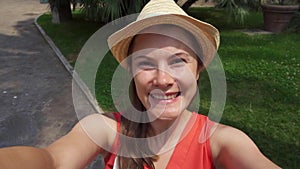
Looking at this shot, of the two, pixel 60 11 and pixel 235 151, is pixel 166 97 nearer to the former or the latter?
pixel 235 151

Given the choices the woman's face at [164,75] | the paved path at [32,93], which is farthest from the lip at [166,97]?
the paved path at [32,93]

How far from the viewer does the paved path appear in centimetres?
411

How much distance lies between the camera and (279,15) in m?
8.55

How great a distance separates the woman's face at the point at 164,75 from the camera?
4.53ft

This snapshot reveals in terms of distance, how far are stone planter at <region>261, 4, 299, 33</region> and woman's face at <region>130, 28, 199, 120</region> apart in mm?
7863

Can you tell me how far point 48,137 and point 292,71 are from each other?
3817 mm

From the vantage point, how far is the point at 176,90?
54.4 inches

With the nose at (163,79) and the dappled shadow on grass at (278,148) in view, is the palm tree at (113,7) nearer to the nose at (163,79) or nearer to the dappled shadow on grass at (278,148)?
the dappled shadow on grass at (278,148)

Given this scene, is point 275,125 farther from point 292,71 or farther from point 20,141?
point 20,141

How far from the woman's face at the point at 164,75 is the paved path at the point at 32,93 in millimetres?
2714

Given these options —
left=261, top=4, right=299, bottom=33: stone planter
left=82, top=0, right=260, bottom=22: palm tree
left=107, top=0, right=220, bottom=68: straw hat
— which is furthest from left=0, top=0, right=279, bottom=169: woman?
left=261, top=4, right=299, bottom=33: stone planter

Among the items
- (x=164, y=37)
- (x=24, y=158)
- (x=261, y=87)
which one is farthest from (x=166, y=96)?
(x=261, y=87)

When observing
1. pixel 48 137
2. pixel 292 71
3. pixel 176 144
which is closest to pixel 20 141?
pixel 48 137

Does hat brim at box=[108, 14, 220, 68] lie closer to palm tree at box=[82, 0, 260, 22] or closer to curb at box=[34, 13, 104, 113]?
curb at box=[34, 13, 104, 113]
